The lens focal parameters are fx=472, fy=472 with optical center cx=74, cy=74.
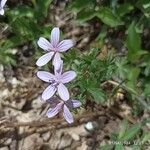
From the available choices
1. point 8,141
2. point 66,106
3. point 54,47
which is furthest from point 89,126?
point 54,47

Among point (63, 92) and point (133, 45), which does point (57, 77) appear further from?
point (133, 45)

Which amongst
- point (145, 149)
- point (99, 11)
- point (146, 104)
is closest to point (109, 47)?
point (99, 11)

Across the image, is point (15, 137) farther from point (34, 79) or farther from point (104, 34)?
point (104, 34)

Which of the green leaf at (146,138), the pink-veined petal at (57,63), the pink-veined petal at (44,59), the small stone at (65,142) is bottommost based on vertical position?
the green leaf at (146,138)

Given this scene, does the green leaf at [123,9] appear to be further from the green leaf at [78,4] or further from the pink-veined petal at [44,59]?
the pink-veined petal at [44,59]

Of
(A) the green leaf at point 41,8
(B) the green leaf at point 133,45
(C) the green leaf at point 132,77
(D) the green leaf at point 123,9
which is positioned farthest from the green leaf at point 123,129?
(A) the green leaf at point 41,8

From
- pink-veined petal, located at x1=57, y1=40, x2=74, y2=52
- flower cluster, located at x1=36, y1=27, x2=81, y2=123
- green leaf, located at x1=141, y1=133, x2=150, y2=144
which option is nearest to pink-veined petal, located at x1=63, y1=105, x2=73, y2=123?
flower cluster, located at x1=36, y1=27, x2=81, y2=123

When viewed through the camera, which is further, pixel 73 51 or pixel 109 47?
pixel 109 47
